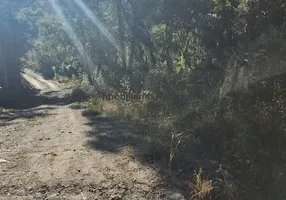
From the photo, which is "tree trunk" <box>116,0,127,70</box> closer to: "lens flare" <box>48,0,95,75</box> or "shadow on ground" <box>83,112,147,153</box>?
"lens flare" <box>48,0,95,75</box>

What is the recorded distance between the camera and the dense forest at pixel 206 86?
4918mm

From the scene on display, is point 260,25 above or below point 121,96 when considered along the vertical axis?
above

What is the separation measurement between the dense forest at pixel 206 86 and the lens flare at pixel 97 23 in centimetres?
8

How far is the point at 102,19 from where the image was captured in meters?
27.5

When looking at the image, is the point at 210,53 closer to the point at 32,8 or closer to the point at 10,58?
the point at 10,58

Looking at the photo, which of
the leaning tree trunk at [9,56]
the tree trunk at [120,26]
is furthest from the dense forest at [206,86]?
the leaning tree trunk at [9,56]

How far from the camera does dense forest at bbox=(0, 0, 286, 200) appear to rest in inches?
194

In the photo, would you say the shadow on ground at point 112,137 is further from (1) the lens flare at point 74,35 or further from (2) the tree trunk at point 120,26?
(1) the lens flare at point 74,35

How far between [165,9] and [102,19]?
9.92m

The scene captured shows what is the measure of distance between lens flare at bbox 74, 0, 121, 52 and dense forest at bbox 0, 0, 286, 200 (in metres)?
0.08

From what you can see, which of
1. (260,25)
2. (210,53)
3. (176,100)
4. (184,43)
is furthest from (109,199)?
(184,43)

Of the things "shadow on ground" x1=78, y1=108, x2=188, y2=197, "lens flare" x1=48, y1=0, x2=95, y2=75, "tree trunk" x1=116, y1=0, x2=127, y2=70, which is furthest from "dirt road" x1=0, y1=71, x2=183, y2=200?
"lens flare" x1=48, y1=0, x2=95, y2=75

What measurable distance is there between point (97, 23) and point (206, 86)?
17.5 m

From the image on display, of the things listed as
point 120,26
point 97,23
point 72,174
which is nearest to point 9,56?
point 97,23
